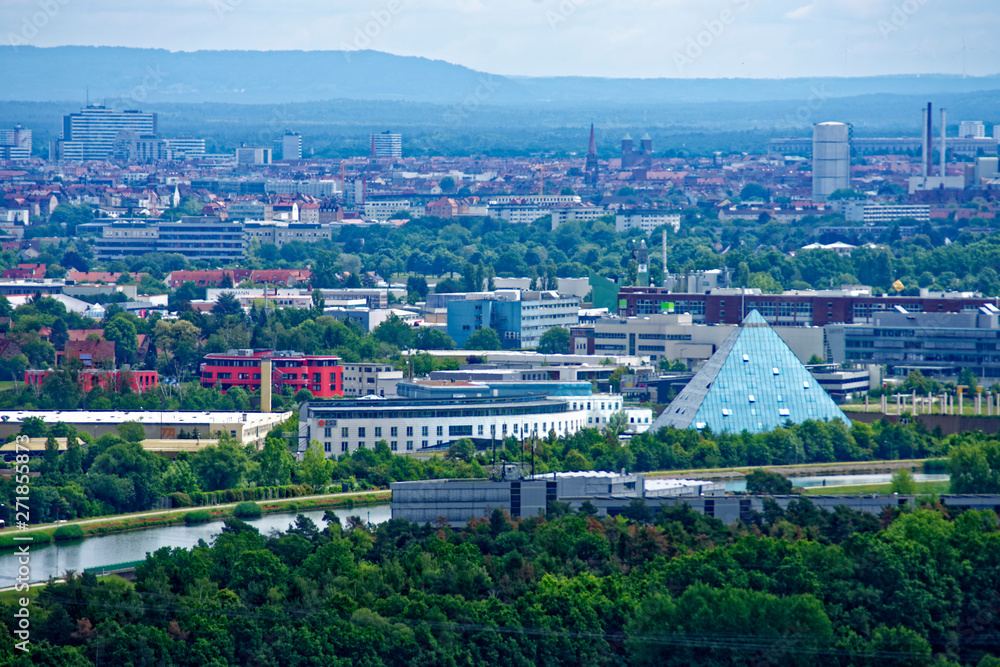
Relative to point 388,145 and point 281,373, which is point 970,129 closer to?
point 388,145

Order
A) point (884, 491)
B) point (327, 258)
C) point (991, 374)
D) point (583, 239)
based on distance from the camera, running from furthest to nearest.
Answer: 1. point (583, 239)
2. point (327, 258)
3. point (991, 374)
4. point (884, 491)

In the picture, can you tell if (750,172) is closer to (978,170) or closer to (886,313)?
(978,170)

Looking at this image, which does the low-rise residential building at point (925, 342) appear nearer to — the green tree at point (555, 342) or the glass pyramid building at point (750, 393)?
the green tree at point (555, 342)

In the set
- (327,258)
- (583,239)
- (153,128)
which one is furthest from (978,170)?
(153,128)

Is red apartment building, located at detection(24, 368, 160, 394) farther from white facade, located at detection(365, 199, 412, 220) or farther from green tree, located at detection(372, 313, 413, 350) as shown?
white facade, located at detection(365, 199, 412, 220)

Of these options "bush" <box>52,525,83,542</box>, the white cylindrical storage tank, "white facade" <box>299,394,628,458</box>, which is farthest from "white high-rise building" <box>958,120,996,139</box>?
"bush" <box>52,525,83,542</box>

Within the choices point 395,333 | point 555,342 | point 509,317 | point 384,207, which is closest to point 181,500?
point 555,342

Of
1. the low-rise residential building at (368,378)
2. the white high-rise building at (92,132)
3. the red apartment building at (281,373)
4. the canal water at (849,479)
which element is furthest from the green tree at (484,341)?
the white high-rise building at (92,132)
